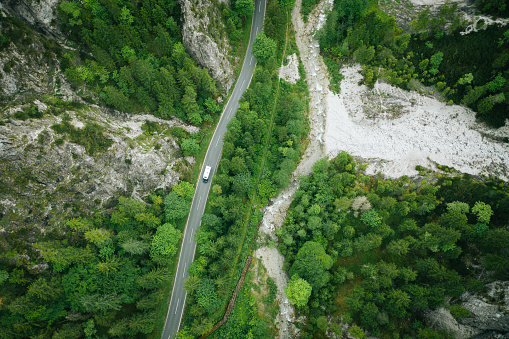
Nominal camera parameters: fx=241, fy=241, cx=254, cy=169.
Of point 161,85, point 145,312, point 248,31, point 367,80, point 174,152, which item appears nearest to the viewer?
point 145,312

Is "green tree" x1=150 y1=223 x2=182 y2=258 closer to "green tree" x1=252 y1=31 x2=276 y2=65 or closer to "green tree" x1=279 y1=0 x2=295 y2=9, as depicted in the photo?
"green tree" x1=252 y1=31 x2=276 y2=65

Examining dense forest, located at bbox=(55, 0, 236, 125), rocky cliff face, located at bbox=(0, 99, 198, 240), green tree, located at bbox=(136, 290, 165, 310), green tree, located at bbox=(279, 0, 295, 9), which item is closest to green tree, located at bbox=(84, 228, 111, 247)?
rocky cliff face, located at bbox=(0, 99, 198, 240)

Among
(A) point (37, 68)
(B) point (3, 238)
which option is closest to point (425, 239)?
(B) point (3, 238)

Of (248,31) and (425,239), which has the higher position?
(248,31)

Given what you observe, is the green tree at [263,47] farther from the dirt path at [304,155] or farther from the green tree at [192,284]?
the green tree at [192,284]

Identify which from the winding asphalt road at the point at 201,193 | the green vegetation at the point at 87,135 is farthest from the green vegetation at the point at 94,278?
the green vegetation at the point at 87,135

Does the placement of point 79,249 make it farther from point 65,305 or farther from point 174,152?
point 174,152

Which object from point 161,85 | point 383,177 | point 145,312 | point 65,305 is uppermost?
point 161,85

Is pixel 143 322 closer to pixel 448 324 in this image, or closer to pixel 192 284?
pixel 192 284

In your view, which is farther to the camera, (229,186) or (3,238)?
(229,186)
